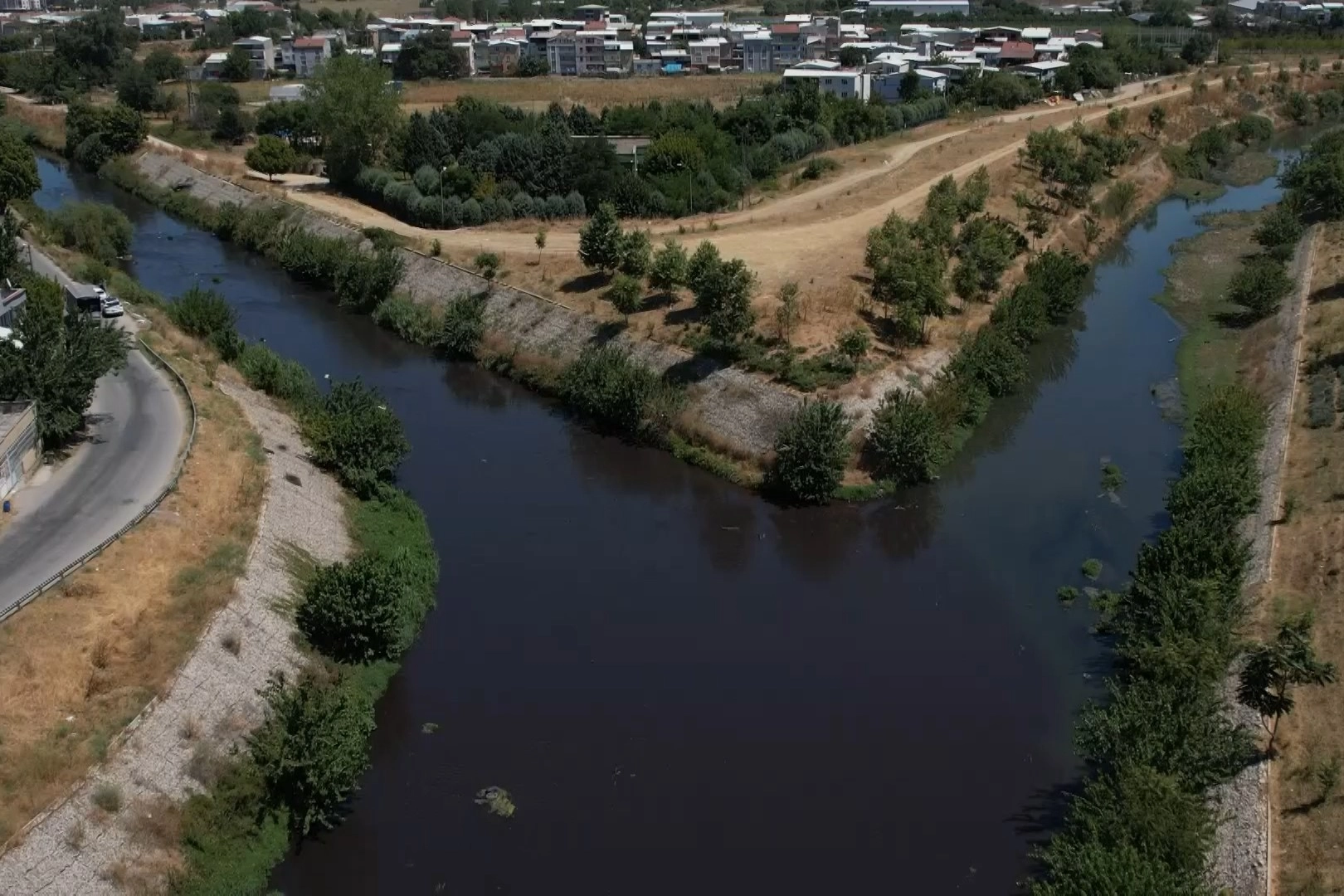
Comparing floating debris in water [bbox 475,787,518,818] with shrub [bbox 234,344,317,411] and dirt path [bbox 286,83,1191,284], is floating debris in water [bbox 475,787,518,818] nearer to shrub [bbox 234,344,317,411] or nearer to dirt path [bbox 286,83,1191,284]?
shrub [bbox 234,344,317,411]

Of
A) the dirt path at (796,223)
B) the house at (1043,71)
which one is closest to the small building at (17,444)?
the dirt path at (796,223)

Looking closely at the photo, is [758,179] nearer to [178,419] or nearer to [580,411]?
[580,411]

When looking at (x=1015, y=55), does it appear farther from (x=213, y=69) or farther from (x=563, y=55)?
(x=213, y=69)

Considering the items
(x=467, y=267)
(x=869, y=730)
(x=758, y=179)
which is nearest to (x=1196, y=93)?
(x=758, y=179)

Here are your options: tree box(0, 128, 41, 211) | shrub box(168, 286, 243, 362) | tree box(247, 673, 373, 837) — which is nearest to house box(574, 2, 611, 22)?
tree box(0, 128, 41, 211)

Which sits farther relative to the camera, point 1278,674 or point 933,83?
point 933,83

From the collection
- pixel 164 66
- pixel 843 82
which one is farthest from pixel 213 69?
pixel 843 82
